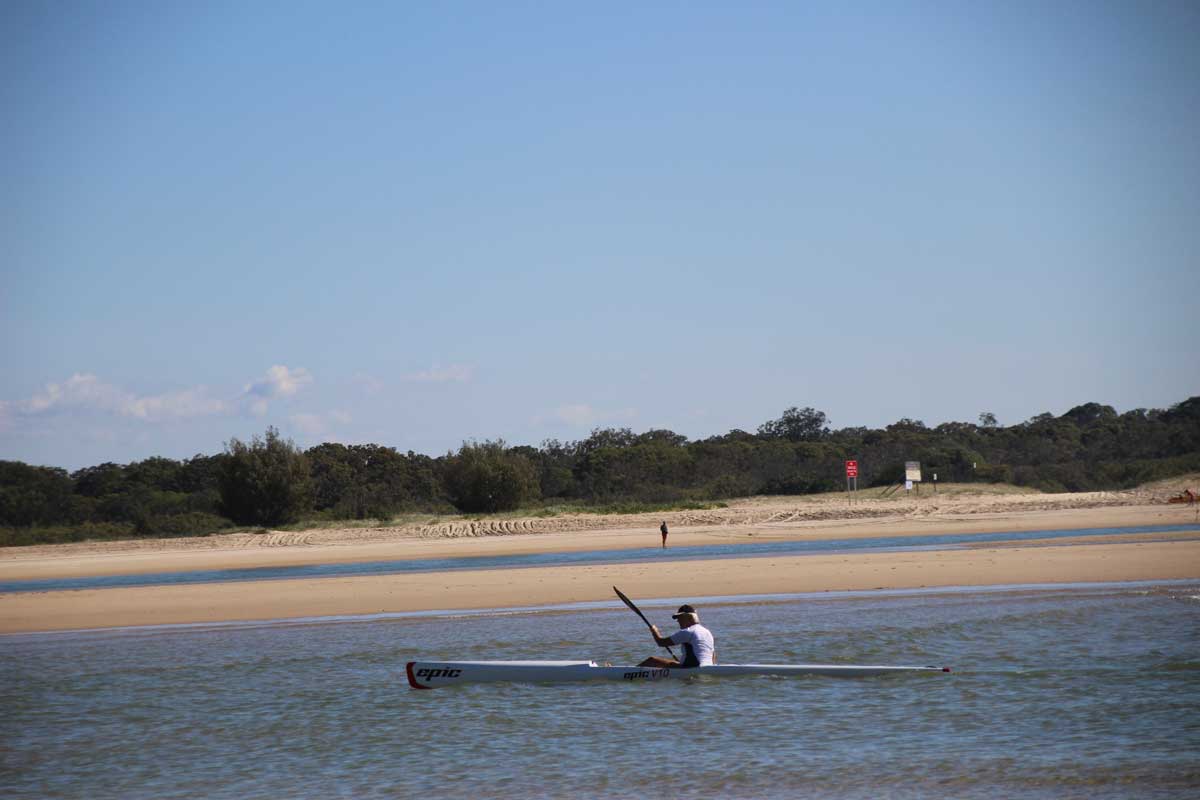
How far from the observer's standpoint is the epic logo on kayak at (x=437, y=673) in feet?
49.0

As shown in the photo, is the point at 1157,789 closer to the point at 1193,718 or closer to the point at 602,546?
the point at 1193,718

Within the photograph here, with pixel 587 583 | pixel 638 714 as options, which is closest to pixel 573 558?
pixel 587 583

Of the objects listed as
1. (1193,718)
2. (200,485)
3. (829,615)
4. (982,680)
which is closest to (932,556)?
(829,615)

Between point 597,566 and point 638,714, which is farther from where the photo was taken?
point 597,566

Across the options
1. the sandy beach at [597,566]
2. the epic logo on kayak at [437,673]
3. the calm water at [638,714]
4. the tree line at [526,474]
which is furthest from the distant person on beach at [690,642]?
the tree line at [526,474]

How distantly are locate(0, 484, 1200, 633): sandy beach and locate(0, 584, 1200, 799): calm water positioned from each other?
11.3ft

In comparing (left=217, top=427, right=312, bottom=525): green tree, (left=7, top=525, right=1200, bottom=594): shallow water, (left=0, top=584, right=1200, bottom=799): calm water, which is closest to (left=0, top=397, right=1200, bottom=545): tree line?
(left=217, top=427, right=312, bottom=525): green tree

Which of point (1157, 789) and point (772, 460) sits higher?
point (772, 460)

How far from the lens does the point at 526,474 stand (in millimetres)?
52562

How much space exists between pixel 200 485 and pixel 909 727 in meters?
62.7

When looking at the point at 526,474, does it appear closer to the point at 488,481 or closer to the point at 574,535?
the point at 488,481

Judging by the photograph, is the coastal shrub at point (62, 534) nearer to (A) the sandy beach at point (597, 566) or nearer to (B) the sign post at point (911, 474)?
(A) the sandy beach at point (597, 566)

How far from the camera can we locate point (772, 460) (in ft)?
214

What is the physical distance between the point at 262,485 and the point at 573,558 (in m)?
20.1
